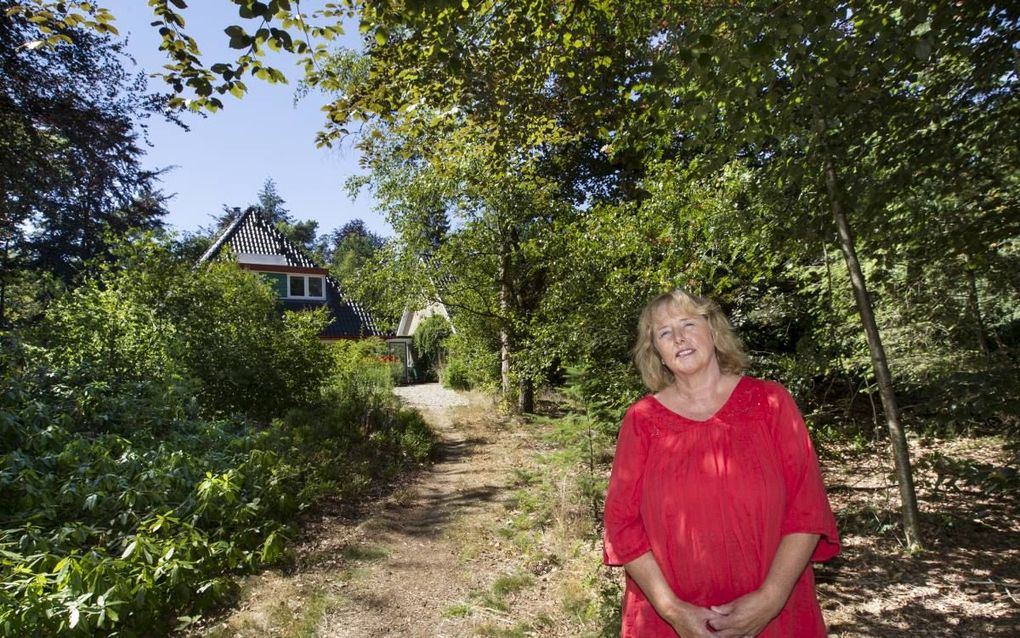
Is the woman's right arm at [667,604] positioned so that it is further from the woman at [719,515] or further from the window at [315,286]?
the window at [315,286]

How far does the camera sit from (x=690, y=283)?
6.17 meters

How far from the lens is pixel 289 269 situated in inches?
1094

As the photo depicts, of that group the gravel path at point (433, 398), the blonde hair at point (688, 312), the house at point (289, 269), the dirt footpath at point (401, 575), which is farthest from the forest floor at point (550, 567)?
the house at point (289, 269)

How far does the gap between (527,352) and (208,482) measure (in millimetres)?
5232

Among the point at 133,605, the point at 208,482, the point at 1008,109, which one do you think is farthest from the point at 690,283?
the point at 133,605

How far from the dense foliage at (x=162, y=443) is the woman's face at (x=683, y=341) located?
326 cm

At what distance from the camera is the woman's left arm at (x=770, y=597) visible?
1.83 metres

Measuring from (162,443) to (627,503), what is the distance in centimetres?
553

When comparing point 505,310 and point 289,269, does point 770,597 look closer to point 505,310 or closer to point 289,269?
point 505,310

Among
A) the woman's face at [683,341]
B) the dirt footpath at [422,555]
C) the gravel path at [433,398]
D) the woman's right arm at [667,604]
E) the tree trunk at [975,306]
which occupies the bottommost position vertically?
the dirt footpath at [422,555]

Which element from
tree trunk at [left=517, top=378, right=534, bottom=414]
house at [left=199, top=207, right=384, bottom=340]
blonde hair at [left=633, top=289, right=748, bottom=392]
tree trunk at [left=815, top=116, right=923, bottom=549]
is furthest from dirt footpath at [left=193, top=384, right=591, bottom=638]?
house at [left=199, top=207, right=384, bottom=340]

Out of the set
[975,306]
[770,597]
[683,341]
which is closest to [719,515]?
[770,597]

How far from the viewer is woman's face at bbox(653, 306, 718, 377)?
213 centimetres

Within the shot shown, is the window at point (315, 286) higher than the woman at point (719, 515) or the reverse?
higher
